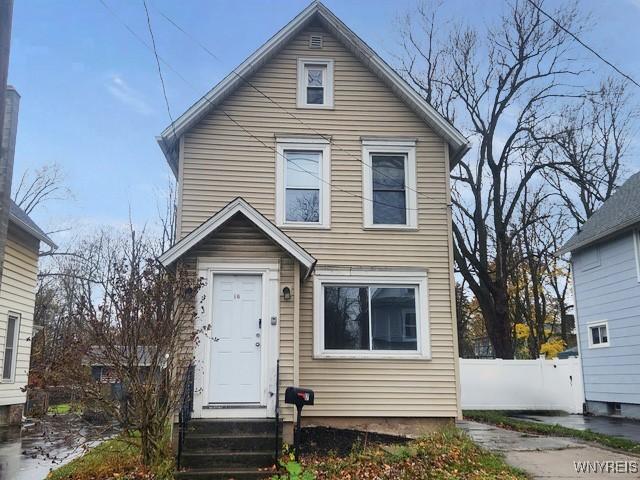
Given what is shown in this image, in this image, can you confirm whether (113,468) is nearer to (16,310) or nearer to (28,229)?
(16,310)

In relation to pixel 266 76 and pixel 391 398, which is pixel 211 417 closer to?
pixel 391 398

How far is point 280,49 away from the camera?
11.1 m

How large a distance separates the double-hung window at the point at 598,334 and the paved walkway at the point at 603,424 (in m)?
1.99

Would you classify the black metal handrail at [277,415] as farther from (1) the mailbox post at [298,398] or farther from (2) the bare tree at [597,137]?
(2) the bare tree at [597,137]

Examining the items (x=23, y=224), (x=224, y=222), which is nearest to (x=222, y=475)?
(x=224, y=222)

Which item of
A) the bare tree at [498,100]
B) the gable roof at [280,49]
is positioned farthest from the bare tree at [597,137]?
the gable roof at [280,49]

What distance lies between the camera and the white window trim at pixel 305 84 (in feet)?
35.9

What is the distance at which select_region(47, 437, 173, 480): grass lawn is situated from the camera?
700 centimetres

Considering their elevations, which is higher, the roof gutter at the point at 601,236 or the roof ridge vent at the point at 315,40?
the roof ridge vent at the point at 315,40

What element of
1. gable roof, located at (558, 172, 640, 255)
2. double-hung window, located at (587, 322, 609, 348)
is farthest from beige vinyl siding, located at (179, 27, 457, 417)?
double-hung window, located at (587, 322, 609, 348)

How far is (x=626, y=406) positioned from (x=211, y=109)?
12.4 m

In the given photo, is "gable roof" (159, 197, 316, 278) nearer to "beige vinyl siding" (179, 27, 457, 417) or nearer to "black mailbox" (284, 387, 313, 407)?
"beige vinyl siding" (179, 27, 457, 417)

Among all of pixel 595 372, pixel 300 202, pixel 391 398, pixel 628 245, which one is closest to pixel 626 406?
pixel 595 372

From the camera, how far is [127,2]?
27.6ft
